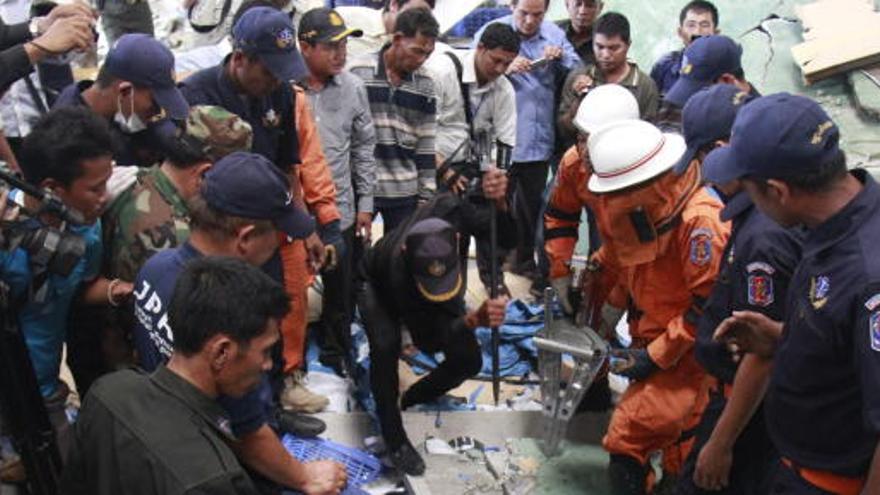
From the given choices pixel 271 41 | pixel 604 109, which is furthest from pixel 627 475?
pixel 271 41

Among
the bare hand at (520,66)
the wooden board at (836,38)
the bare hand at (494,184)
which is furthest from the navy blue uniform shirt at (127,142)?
the wooden board at (836,38)

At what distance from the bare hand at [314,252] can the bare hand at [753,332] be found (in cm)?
197

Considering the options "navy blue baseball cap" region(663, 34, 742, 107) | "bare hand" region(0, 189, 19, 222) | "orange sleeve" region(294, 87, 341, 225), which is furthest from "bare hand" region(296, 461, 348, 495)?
"navy blue baseball cap" region(663, 34, 742, 107)

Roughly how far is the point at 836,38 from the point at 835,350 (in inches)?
234

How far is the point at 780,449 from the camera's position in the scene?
241 centimetres

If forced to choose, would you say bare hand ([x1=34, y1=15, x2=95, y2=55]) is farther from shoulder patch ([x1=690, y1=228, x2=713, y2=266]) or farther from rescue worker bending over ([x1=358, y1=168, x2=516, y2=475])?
shoulder patch ([x1=690, y1=228, x2=713, y2=266])

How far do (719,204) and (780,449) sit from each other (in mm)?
1220

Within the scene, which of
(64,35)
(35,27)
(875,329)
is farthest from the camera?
(35,27)

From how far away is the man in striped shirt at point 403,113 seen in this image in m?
4.48

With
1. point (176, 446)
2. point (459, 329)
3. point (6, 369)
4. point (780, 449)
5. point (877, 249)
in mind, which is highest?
point (877, 249)

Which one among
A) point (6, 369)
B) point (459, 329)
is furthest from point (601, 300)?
point (6, 369)

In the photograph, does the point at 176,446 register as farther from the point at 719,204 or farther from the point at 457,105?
the point at 457,105

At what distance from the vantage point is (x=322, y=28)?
163 inches

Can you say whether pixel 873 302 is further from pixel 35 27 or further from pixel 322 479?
pixel 35 27
